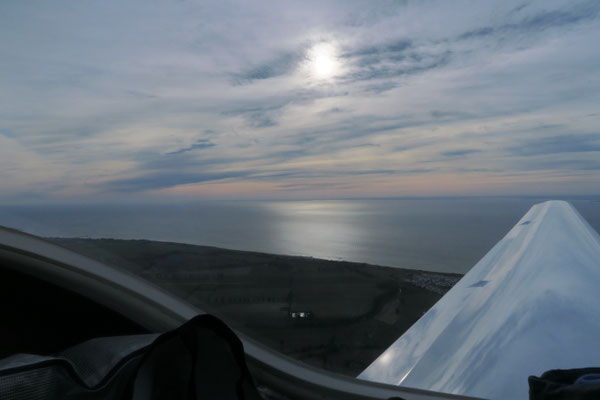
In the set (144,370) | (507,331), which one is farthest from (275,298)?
(144,370)

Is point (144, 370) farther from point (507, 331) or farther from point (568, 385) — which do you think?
point (507, 331)

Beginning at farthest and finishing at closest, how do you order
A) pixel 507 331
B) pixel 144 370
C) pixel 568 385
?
pixel 507 331 < pixel 568 385 < pixel 144 370

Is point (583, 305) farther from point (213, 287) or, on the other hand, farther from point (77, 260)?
point (77, 260)

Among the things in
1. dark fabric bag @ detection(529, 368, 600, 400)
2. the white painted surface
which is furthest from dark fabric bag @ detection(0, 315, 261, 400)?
the white painted surface

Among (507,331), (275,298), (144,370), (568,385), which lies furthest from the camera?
(275,298)

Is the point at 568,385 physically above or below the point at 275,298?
below

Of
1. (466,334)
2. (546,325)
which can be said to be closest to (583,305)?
(546,325)

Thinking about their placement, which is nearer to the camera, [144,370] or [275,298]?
[144,370]

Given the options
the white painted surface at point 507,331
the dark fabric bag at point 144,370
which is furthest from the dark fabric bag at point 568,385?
the dark fabric bag at point 144,370
